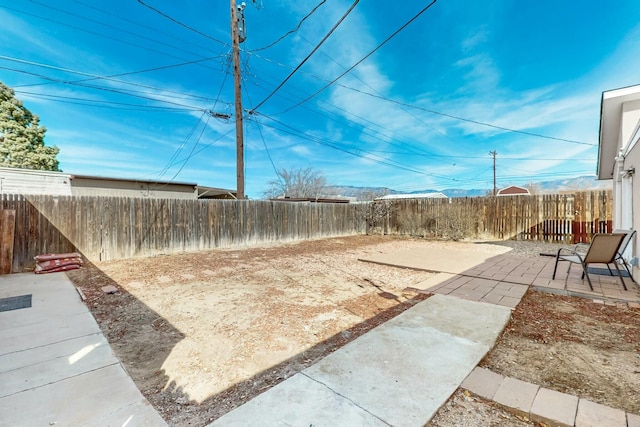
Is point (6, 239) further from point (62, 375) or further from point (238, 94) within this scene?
point (238, 94)

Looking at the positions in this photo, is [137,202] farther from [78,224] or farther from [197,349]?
[197,349]

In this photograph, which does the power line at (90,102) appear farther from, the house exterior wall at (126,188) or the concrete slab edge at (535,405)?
the concrete slab edge at (535,405)

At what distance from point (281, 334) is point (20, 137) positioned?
1861cm

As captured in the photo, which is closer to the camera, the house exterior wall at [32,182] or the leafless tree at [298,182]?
the house exterior wall at [32,182]

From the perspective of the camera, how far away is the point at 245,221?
897 cm

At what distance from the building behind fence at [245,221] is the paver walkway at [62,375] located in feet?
10.5

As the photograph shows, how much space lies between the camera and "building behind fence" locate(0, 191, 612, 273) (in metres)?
5.41

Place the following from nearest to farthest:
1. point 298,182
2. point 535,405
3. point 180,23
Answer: point 535,405
point 180,23
point 298,182

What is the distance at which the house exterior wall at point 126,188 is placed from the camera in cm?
1066

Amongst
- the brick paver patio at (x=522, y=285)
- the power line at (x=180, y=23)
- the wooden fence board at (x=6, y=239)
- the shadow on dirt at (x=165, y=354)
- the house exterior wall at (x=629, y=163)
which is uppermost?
the power line at (x=180, y=23)

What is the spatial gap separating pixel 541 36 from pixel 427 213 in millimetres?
6623

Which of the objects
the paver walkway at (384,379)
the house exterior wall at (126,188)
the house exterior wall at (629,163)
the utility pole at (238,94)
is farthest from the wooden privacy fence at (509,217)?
the house exterior wall at (126,188)

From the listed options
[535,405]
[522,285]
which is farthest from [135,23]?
[522,285]

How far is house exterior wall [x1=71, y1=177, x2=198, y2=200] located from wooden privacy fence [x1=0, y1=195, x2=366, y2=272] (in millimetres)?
5948
